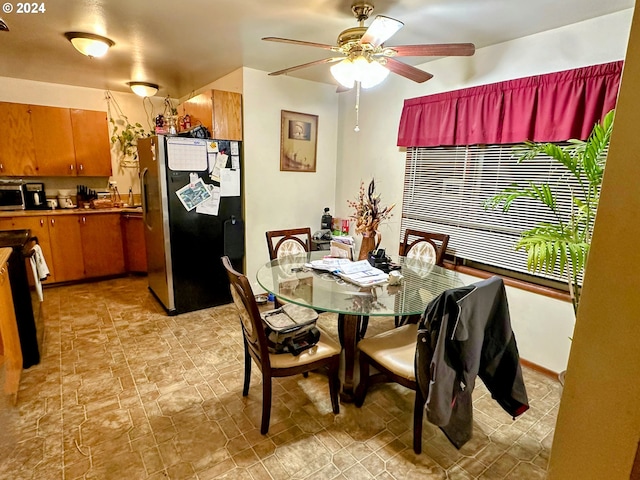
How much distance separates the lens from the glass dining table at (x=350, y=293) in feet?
5.82

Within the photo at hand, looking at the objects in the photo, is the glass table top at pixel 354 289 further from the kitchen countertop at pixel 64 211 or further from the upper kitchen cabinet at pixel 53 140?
the upper kitchen cabinet at pixel 53 140

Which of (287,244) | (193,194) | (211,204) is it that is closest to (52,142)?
(193,194)

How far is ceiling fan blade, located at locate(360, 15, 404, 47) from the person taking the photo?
1.58 meters

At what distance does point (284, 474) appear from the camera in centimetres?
161

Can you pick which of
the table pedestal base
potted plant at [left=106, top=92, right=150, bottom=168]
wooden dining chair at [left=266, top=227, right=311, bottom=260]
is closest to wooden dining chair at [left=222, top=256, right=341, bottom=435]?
the table pedestal base

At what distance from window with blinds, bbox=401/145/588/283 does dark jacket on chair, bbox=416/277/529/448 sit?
3.27 feet

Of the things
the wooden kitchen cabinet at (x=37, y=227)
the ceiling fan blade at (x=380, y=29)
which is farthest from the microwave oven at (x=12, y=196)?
the ceiling fan blade at (x=380, y=29)

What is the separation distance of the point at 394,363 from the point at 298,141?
Answer: 9.17ft

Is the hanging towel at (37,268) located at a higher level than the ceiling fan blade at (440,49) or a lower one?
lower

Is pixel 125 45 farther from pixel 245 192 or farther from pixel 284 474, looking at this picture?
pixel 284 474

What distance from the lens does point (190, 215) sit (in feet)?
10.6

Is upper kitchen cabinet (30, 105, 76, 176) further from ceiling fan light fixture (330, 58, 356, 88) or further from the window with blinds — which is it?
the window with blinds
